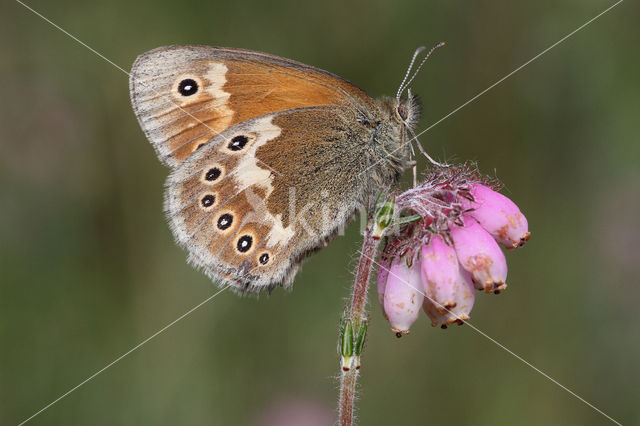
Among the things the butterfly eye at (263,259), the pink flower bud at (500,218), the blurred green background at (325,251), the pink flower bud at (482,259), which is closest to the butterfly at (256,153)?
the butterfly eye at (263,259)

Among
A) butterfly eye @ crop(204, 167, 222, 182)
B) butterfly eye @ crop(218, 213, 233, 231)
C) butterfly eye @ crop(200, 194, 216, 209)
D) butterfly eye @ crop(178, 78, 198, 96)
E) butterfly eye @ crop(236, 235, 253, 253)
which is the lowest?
butterfly eye @ crop(236, 235, 253, 253)

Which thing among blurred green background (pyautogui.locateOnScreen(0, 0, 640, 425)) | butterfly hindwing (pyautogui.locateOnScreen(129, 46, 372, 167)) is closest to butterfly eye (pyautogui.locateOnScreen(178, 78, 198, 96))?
butterfly hindwing (pyautogui.locateOnScreen(129, 46, 372, 167))

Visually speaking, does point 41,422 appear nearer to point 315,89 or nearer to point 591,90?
point 315,89

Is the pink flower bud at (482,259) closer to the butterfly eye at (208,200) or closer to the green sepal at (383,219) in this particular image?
the green sepal at (383,219)

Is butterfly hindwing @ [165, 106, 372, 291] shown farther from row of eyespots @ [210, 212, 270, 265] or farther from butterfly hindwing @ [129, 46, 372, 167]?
butterfly hindwing @ [129, 46, 372, 167]

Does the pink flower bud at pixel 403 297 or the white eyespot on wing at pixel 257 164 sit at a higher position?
the white eyespot on wing at pixel 257 164
